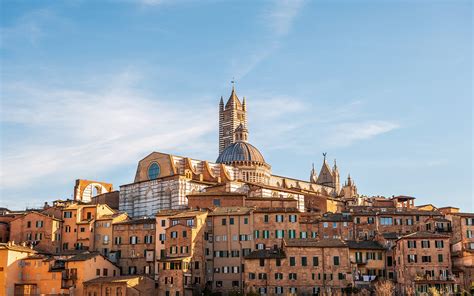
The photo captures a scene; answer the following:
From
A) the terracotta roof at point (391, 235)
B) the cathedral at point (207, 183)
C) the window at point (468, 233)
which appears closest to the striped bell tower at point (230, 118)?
the cathedral at point (207, 183)

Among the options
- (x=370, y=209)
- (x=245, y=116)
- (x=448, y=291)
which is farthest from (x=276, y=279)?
(x=245, y=116)

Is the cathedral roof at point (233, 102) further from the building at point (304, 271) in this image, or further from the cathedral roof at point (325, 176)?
the building at point (304, 271)

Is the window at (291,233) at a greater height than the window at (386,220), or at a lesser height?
lesser

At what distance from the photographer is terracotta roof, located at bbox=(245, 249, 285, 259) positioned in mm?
58156

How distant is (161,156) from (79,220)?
2240cm

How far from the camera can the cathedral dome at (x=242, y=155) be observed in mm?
99688

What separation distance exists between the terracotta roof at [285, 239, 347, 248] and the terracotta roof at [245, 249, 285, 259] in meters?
1.10

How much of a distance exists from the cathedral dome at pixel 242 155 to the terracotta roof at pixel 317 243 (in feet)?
133

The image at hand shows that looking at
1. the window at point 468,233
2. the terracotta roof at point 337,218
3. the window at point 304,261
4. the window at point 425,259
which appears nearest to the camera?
the window at point 304,261

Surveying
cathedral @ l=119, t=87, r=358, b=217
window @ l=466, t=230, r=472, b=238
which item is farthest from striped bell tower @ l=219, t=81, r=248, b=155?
window @ l=466, t=230, r=472, b=238

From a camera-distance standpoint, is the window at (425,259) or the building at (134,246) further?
the building at (134,246)

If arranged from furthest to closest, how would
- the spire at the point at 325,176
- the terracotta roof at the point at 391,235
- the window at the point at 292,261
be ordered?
the spire at the point at 325,176
the terracotta roof at the point at 391,235
the window at the point at 292,261

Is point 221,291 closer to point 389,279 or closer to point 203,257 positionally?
point 203,257

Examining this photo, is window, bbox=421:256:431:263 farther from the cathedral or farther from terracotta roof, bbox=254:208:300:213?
the cathedral
